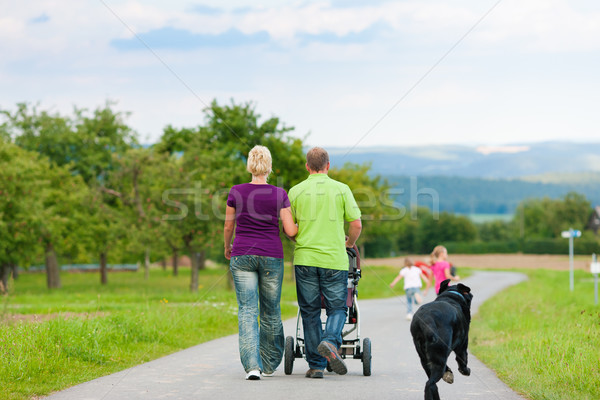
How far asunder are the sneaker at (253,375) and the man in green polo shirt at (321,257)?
511 millimetres

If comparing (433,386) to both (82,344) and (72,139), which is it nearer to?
(82,344)

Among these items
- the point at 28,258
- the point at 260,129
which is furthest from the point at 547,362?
the point at 28,258

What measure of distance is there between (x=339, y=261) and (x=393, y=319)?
8.68 meters

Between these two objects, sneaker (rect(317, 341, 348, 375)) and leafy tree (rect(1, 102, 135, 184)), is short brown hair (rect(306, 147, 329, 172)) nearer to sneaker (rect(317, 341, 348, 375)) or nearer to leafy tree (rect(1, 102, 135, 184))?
sneaker (rect(317, 341, 348, 375))

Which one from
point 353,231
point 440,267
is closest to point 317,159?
point 353,231

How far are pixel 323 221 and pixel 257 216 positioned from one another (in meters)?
0.64

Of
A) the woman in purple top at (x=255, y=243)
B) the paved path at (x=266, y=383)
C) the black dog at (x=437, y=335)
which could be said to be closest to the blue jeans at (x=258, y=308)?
the woman in purple top at (x=255, y=243)

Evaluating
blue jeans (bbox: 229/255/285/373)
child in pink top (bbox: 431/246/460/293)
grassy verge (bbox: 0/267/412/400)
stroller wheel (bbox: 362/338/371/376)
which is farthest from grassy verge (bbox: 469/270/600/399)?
grassy verge (bbox: 0/267/412/400)

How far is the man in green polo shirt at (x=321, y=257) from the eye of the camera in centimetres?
669

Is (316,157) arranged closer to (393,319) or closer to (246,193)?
(246,193)

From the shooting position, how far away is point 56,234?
1272 inches

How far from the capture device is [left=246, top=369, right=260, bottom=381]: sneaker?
656cm

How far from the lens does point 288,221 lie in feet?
22.0

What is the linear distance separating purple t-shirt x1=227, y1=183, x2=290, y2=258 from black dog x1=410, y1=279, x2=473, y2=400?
173 cm
